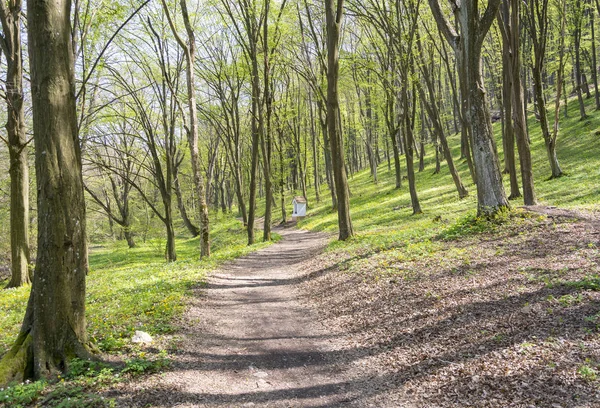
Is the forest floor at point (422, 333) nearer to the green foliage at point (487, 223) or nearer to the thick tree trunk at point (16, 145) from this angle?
the green foliage at point (487, 223)

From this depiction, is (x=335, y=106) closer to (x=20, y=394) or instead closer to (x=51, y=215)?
(x=51, y=215)

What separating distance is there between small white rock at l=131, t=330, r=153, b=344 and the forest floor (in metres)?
0.47

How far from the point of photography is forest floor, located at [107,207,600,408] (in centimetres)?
373

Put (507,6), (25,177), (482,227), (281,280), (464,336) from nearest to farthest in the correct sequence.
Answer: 1. (464,336)
2. (482,227)
3. (281,280)
4. (507,6)
5. (25,177)

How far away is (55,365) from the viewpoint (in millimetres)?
4355

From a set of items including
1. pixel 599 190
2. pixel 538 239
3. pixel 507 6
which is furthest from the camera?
pixel 599 190

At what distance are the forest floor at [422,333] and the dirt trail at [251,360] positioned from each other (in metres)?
0.02

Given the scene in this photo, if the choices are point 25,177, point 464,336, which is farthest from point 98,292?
point 464,336

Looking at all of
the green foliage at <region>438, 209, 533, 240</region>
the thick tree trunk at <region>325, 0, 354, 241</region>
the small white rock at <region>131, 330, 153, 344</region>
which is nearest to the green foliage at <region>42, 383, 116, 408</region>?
the small white rock at <region>131, 330, 153, 344</region>

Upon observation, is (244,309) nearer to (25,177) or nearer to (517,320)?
(517,320)

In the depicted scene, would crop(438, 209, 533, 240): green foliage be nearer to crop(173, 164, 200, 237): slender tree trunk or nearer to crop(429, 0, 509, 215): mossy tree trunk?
crop(429, 0, 509, 215): mossy tree trunk

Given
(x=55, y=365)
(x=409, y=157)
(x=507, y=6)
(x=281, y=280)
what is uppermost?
(x=507, y=6)

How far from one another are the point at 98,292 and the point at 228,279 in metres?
3.46

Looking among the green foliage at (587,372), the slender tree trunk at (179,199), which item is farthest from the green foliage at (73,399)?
the slender tree trunk at (179,199)
